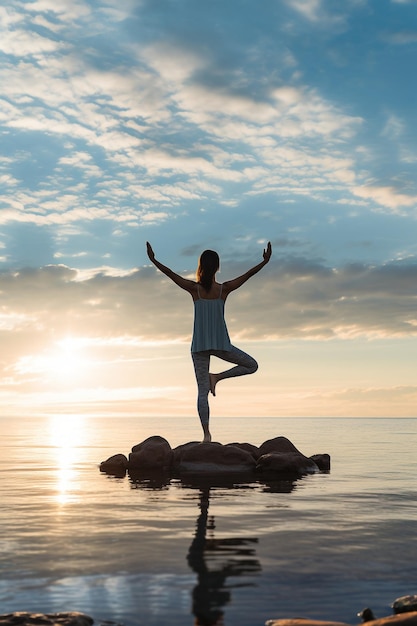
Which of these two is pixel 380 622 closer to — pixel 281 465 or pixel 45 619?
pixel 45 619

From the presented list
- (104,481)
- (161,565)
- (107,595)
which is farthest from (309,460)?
(107,595)

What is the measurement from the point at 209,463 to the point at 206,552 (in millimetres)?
7565

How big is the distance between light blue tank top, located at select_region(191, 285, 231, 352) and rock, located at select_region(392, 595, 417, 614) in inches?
348

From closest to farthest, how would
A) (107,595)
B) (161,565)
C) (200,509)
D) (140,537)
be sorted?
(107,595), (161,565), (140,537), (200,509)

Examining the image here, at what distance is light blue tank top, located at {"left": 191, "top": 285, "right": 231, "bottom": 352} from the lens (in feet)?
42.7

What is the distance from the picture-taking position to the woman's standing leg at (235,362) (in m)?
13.3

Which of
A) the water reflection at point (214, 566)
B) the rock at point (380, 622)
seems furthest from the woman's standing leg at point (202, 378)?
the rock at point (380, 622)

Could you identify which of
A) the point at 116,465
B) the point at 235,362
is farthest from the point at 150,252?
the point at 116,465

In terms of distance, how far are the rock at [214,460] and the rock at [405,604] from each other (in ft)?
28.8

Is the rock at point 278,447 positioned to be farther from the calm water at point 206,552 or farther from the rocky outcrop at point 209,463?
the calm water at point 206,552

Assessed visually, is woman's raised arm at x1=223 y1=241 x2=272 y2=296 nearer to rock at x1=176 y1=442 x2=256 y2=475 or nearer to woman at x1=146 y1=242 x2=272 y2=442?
woman at x1=146 y1=242 x2=272 y2=442

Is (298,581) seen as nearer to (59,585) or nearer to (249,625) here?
(249,625)

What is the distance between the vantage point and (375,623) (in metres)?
3.76

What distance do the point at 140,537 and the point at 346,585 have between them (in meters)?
2.29
